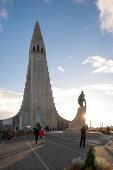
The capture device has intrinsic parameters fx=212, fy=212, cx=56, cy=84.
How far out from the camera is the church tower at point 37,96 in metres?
68.9

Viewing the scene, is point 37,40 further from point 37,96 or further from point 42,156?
point 42,156

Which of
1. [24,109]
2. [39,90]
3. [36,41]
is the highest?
[36,41]

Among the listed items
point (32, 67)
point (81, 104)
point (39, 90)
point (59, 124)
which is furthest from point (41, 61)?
point (81, 104)

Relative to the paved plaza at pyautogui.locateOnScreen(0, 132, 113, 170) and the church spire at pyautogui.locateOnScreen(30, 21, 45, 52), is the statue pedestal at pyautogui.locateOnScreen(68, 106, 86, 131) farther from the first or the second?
the church spire at pyautogui.locateOnScreen(30, 21, 45, 52)

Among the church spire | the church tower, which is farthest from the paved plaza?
the church spire

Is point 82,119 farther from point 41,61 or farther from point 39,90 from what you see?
point 41,61

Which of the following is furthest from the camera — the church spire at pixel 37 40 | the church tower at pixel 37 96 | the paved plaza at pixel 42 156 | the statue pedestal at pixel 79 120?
the church spire at pixel 37 40

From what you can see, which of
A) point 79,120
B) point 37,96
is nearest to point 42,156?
point 79,120

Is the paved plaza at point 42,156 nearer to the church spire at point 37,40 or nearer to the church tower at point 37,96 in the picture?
the church tower at point 37,96

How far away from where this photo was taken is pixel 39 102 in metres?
70.0

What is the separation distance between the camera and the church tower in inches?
2714

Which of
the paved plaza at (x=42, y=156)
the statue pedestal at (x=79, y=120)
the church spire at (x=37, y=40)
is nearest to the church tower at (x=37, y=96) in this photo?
the church spire at (x=37, y=40)

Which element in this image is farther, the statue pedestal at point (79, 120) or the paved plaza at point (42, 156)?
the statue pedestal at point (79, 120)

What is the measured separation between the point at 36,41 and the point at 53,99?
72.3ft
